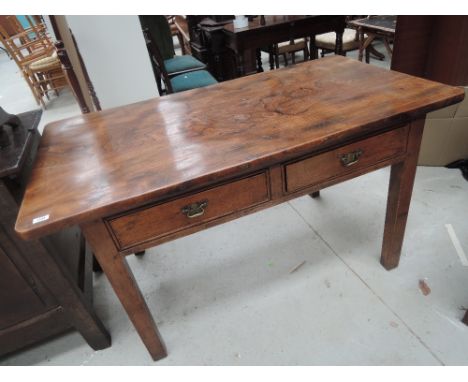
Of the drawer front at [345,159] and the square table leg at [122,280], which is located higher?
the drawer front at [345,159]

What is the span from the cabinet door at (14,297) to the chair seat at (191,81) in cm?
191

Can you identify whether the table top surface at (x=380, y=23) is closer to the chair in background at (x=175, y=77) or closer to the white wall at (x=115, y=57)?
the chair in background at (x=175, y=77)

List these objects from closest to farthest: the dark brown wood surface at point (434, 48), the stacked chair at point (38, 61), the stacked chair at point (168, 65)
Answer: the dark brown wood surface at point (434, 48) → the stacked chair at point (168, 65) → the stacked chair at point (38, 61)

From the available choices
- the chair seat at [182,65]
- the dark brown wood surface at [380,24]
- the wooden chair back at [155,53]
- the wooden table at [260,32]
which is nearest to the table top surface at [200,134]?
the wooden chair back at [155,53]

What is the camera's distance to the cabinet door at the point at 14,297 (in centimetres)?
107

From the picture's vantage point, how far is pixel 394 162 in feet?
3.74

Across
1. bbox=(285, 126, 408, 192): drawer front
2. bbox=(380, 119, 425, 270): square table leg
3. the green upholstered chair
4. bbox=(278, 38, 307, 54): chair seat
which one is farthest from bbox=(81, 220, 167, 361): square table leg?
bbox=(278, 38, 307, 54): chair seat

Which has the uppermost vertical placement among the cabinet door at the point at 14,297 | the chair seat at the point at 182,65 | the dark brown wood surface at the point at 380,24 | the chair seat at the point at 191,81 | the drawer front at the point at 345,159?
the drawer front at the point at 345,159

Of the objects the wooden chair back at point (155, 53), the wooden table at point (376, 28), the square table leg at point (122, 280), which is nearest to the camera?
the square table leg at point (122, 280)

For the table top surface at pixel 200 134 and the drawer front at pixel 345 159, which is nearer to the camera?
the table top surface at pixel 200 134

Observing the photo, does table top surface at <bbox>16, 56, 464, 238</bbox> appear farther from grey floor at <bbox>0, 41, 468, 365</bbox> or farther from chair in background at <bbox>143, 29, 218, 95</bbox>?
chair in background at <bbox>143, 29, 218, 95</bbox>

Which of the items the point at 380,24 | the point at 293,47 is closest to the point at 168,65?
the point at 293,47

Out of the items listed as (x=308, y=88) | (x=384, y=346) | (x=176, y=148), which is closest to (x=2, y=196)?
(x=176, y=148)

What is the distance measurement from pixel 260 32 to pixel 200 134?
8.02 feet
